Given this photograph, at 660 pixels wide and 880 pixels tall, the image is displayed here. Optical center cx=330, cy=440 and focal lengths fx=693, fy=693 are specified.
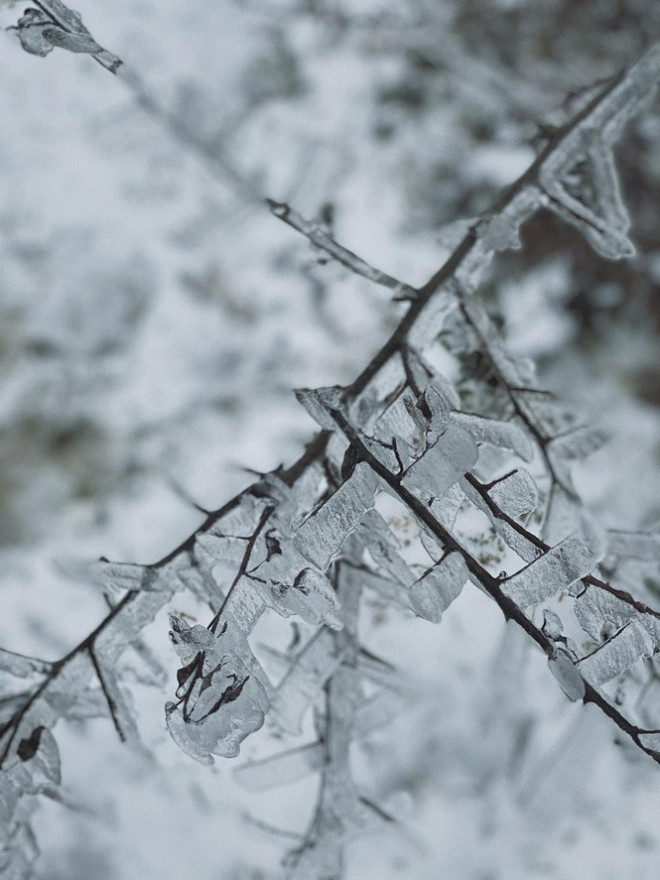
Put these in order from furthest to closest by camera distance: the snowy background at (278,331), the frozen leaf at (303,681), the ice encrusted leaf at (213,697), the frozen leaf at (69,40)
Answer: the snowy background at (278,331) → the frozen leaf at (303,681) → the frozen leaf at (69,40) → the ice encrusted leaf at (213,697)

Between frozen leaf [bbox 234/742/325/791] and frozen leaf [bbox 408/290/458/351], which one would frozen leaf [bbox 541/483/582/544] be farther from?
frozen leaf [bbox 234/742/325/791]

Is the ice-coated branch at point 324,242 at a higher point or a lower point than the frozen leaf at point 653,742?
higher

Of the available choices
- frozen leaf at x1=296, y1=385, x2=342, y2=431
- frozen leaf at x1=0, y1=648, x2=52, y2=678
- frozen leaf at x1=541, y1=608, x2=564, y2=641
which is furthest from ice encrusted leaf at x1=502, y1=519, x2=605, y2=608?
frozen leaf at x1=0, y1=648, x2=52, y2=678

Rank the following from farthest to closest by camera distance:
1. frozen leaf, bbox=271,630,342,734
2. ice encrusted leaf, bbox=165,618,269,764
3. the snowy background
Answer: the snowy background < frozen leaf, bbox=271,630,342,734 < ice encrusted leaf, bbox=165,618,269,764

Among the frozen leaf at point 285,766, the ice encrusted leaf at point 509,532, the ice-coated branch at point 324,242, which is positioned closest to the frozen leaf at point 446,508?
the ice encrusted leaf at point 509,532

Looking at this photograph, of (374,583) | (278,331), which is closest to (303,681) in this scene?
(374,583)

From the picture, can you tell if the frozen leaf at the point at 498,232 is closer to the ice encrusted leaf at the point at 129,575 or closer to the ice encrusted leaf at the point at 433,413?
the ice encrusted leaf at the point at 433,413
